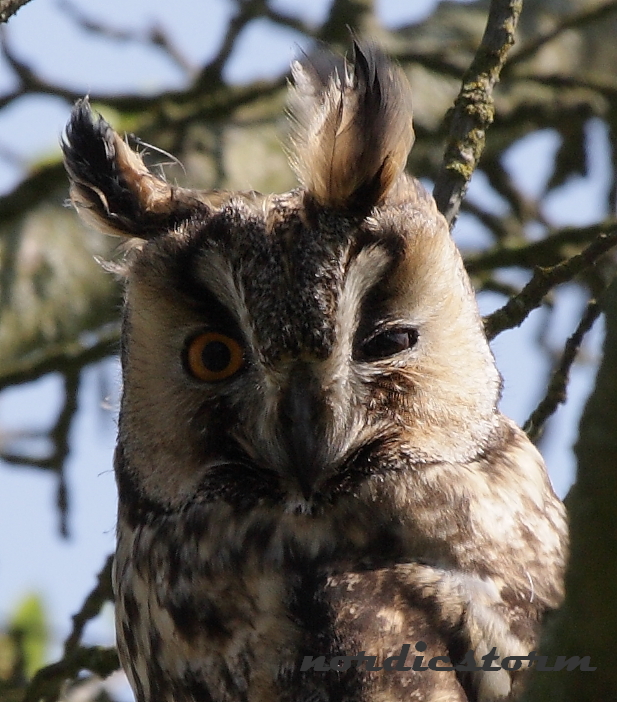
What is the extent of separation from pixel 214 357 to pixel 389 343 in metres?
0.37

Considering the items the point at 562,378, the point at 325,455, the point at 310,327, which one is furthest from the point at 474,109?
the point at 325,455

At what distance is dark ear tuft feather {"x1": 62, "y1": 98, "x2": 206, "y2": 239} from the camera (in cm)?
262

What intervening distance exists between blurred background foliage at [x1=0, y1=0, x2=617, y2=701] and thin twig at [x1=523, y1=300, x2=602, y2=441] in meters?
0.80

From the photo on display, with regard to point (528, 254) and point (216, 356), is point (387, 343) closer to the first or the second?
point (216, 356)

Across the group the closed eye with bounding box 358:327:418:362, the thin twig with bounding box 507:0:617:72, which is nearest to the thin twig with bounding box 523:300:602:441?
the closed eye with bounding box 358:327:418:362

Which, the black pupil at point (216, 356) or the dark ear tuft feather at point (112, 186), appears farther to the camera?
the dark ear tuft feather at point (112, 186)

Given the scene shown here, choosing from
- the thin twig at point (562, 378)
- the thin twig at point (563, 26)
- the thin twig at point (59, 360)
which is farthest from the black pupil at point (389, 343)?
the thin twig at point (563, 26)

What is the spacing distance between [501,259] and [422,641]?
1.56m

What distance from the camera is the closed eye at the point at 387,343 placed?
7.51ft

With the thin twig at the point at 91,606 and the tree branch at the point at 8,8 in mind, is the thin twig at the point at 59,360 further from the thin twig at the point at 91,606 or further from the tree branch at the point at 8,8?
the tree branch at the point at 8,8

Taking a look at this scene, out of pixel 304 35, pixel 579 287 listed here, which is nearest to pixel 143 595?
pixel 579 287

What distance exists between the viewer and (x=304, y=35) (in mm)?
4609

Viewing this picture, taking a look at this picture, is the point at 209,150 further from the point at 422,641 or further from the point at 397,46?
the point at 422,641

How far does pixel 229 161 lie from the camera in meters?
4.40
